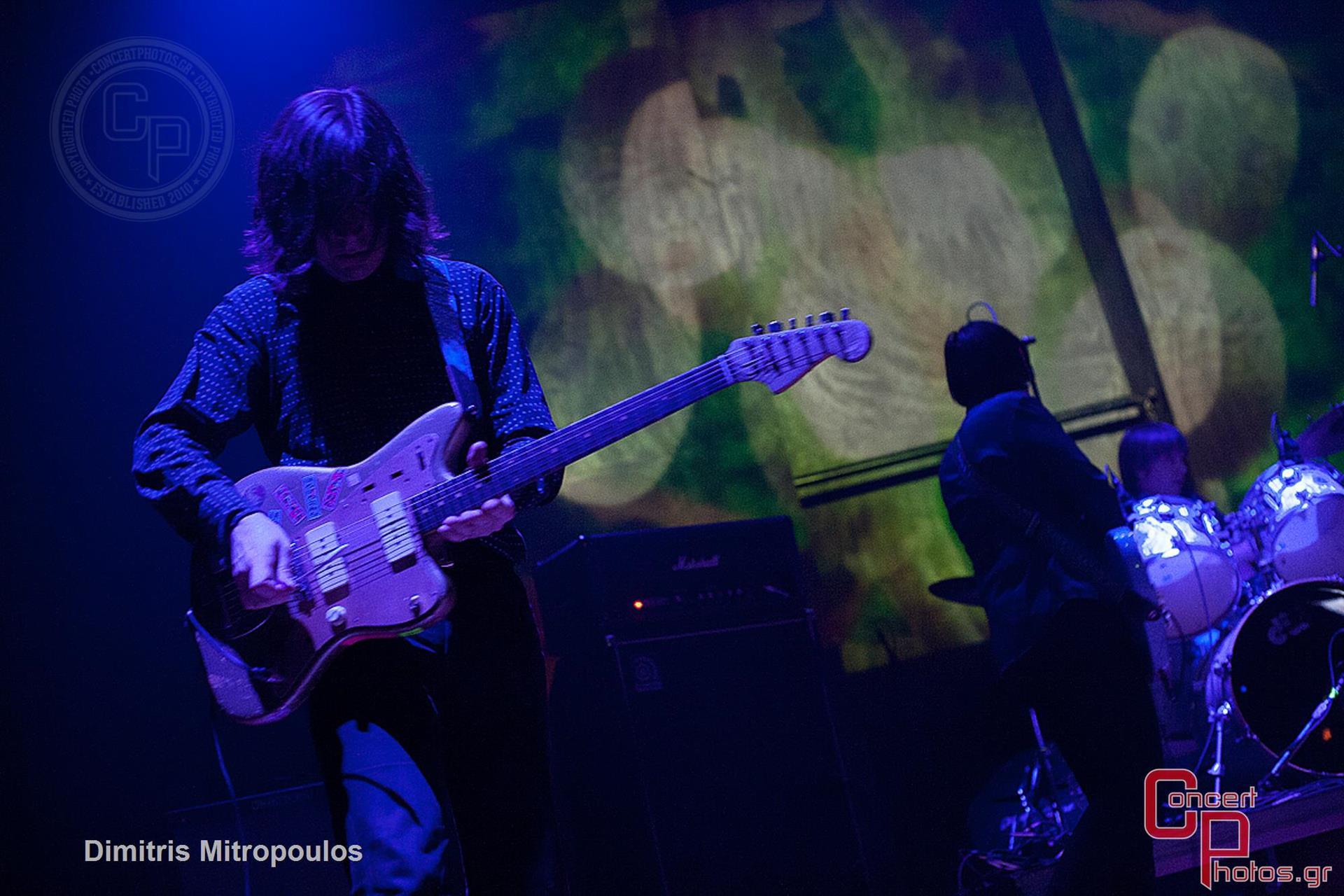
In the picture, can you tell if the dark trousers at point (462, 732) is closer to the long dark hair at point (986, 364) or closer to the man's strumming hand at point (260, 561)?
the man's strumming hand at point (260, 561)

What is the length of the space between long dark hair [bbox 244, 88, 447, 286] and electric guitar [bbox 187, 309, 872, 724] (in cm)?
39

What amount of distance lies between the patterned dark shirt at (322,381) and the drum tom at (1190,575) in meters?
2.80

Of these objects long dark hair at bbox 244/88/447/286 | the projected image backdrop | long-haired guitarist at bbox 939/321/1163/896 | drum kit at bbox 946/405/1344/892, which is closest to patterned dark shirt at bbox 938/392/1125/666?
long-haired guitarist at bbox 939/321/1163/896

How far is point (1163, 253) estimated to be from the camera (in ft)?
16.9

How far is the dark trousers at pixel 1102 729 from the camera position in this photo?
276cm

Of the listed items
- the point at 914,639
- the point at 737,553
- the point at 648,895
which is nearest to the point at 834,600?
the point at 914,639

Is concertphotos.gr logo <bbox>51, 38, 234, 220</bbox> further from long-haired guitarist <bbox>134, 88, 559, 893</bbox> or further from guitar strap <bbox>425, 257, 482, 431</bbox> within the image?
guitar strap <bbox>425, 257, 482, 431</bbox>

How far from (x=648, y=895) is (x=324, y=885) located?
91 centimetres

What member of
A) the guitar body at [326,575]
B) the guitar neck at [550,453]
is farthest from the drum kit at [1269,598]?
the guitar body at [326,575]

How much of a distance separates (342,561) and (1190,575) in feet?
10.4

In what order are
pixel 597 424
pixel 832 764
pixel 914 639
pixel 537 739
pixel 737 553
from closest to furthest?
pixel 537 739, pixel 597 424, pixel 832 764, pixel 737 553, pixel 914 639

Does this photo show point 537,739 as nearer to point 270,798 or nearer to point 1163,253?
point 270,798

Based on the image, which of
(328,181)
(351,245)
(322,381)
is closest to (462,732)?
(322,381)

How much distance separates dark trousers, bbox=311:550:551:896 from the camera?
1.66 metres
